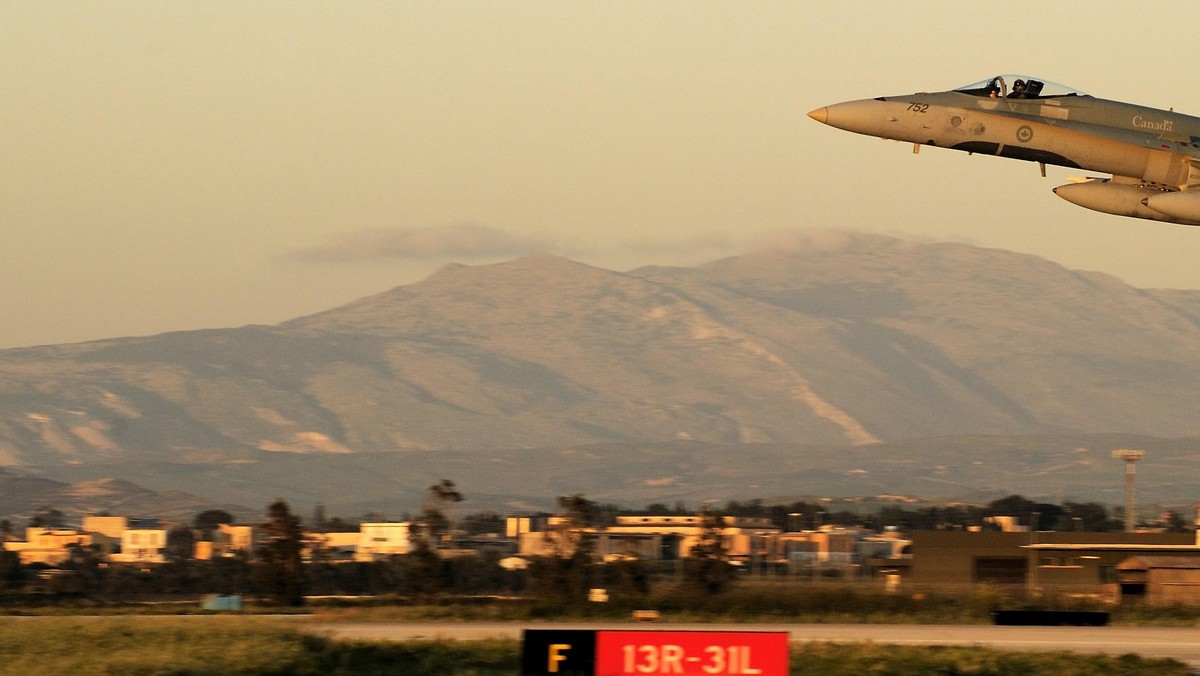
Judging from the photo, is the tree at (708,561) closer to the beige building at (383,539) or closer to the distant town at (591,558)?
the distant town at (591,558)

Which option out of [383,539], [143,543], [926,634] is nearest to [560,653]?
[926,634]

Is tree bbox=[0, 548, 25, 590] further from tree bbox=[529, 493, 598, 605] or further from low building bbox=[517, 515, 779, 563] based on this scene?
tree bbox=[529, 493, 598, 605]

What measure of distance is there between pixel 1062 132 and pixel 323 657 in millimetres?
23158

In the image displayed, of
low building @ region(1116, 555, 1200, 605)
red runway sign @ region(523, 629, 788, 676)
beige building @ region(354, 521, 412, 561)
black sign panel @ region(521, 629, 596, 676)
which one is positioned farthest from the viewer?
beige building @ region(354, 521, 412, 561)

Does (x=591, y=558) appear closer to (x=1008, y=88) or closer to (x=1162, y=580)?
(x=1162, y=580)

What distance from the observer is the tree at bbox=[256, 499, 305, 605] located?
71.7 meters

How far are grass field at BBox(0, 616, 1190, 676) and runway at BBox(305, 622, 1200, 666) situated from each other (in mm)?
1842

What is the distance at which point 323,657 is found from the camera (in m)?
33.7

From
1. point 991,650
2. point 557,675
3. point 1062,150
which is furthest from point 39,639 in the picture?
A: point 1062,150

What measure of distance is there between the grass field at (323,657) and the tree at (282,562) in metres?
33.9

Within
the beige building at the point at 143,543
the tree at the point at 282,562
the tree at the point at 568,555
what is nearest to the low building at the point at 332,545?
the tree at the point at 282,562

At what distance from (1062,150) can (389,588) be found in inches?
2811

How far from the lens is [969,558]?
87.1 m

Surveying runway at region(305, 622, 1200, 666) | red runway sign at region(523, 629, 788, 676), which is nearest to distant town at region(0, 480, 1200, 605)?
runway at region(305, 622, 1200, 666)
